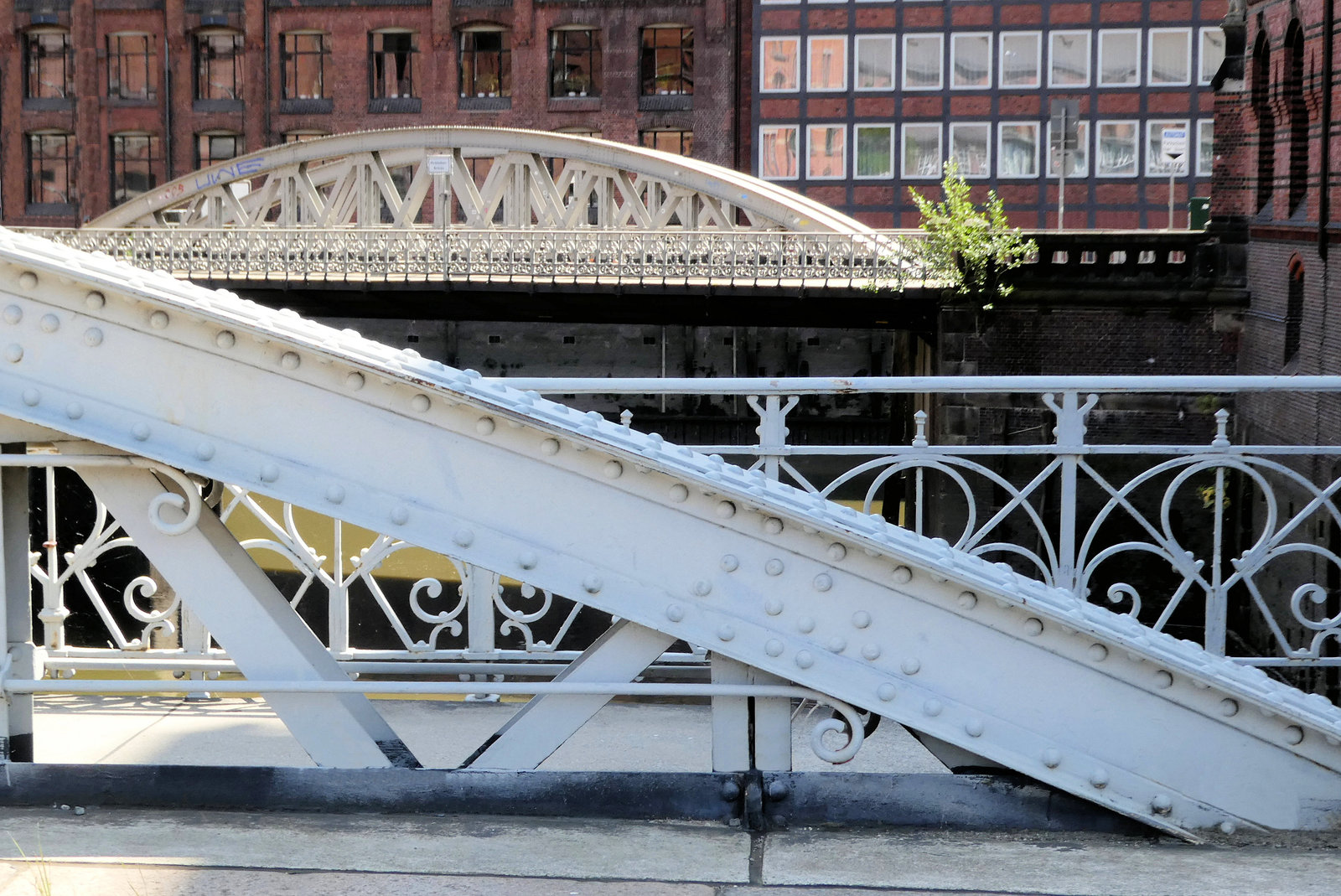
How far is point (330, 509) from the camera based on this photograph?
2.96m

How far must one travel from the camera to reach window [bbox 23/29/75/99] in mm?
41125

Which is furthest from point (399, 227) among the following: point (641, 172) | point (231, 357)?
point (231, 357)

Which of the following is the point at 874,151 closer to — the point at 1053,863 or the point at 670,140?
the point at 670,140

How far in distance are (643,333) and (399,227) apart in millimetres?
6769

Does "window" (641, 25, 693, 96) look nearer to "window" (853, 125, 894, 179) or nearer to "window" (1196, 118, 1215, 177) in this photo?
"window" (853, 125, 894, 179)

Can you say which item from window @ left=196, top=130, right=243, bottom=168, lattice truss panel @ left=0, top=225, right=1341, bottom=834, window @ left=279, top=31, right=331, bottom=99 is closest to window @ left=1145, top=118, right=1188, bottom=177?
window @ left=279, top=31, right=331, bottom=99

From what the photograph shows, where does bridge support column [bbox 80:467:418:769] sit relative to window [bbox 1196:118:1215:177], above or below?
below

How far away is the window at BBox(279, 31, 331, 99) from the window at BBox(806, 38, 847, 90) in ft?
41.8

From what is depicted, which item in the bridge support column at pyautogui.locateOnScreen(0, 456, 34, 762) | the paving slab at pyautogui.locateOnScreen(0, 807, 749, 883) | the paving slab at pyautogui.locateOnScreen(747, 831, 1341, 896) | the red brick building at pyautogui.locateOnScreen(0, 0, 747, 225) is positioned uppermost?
the red brick building at pyautogui.locateOnScreen(0, 0, 747, 225)

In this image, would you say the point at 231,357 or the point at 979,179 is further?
the point at 979,179

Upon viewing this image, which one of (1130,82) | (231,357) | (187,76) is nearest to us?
(231,357)

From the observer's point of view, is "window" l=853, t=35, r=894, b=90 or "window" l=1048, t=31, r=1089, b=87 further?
"window" l=853, t=35, r=894, b=90

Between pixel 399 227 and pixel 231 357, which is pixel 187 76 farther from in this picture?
pixel 231 357

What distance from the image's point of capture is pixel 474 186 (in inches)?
1249
